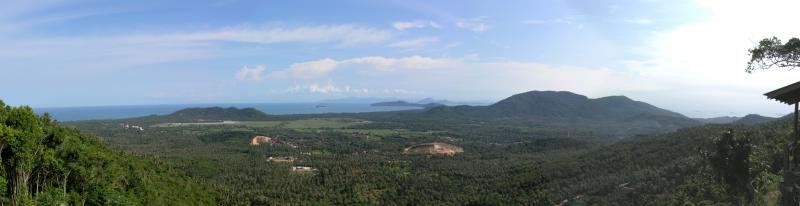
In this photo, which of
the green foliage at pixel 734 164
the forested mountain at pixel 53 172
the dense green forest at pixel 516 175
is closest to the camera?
the green foliage at pixel 734 164

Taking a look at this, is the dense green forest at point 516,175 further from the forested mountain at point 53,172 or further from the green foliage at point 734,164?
the forested mountain at point 53,172

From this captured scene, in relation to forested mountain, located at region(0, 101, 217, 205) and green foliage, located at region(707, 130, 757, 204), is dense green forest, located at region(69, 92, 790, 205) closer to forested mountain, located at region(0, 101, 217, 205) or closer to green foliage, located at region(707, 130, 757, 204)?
green foliage, located at region(707, 130, 757, 204)

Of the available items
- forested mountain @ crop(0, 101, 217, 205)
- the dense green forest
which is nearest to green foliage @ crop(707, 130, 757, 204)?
the dense green forest

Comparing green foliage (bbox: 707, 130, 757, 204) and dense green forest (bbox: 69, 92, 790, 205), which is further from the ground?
green foliage (bbox: 707, 130, 757, 204)

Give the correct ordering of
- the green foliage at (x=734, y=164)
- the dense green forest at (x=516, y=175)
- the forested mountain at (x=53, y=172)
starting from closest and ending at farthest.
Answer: the green foliage at (x=734, y=164), the forested mountain at (x=53, y=172), the dense green forest at (x=516, y=175)

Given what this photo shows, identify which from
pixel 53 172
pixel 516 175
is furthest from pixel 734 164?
pixel 516 175

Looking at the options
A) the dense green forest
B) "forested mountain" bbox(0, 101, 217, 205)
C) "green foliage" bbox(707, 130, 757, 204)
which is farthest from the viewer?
the dense green forest

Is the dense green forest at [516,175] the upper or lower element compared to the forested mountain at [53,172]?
lower

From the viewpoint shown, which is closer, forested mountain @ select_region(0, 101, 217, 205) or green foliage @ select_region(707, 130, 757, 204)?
green foliage @ select_region(707, 130, 757, 204)

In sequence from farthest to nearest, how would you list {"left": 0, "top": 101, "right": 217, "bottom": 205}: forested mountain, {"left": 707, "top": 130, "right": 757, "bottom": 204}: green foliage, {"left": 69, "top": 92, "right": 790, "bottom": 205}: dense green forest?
{"left": 69, "top": 92, "right": 790, "bottom": 205}: dense green forest → {"left": 0, "top": 101, "right": 217, "bottom": 205}: forested mountain → {"left": 707, "top": 130, "right": 757, "bottom": 204}: green foliage

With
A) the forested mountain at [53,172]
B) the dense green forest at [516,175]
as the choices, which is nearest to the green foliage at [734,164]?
the dense green forest at [516,175]
